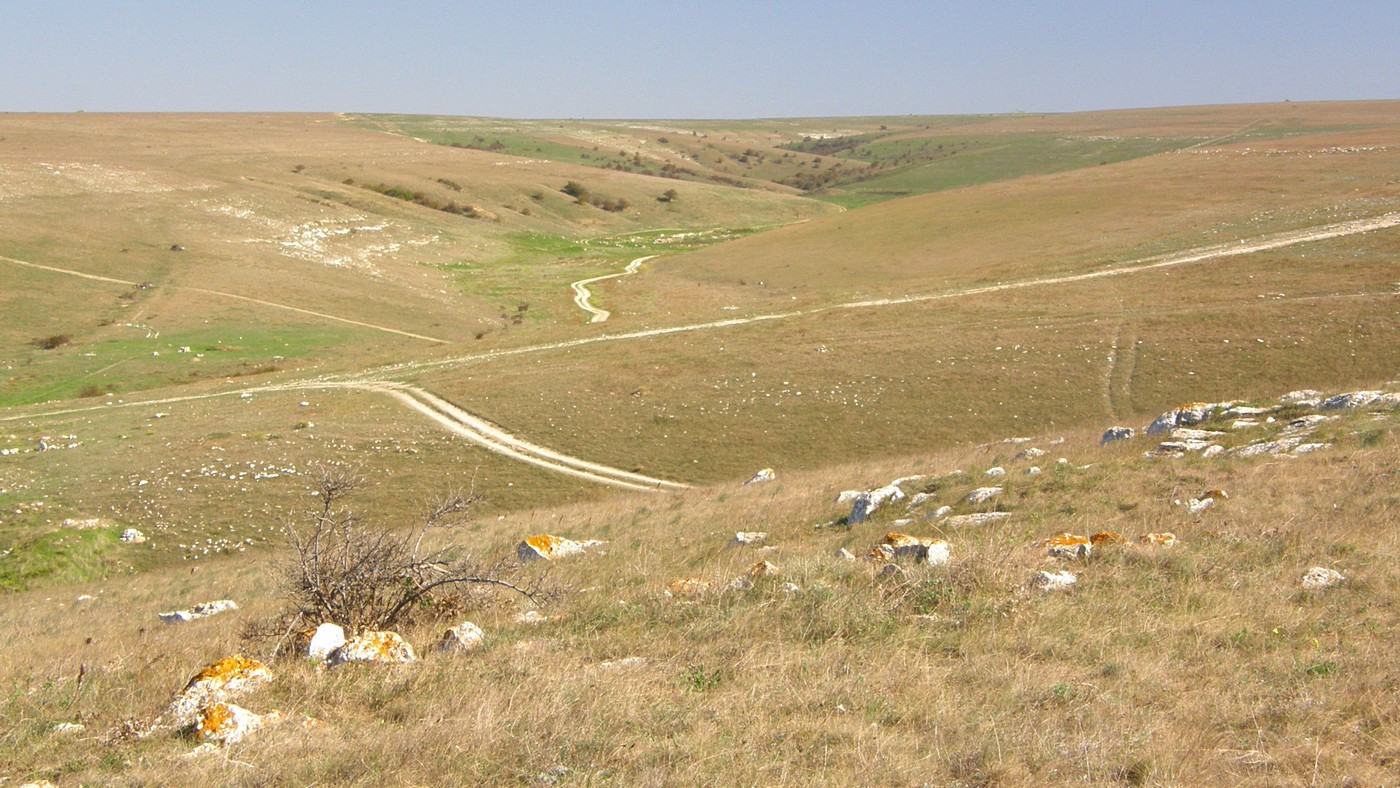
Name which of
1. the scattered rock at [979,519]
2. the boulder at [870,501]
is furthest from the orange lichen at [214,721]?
the boulder at [870,501]

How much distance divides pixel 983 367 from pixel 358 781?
30.1 m

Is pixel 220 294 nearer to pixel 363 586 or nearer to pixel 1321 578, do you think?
pixel 363 586

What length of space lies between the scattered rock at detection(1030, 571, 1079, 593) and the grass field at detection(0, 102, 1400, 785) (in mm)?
217

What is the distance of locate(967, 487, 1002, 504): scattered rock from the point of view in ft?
47.9

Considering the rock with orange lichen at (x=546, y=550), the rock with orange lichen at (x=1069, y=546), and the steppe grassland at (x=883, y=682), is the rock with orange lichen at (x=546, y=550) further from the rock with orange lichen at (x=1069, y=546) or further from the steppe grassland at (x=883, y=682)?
the rock with orange lichen at (x=1069, y=546)

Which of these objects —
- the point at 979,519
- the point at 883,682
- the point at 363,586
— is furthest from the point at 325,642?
the point at 979,519

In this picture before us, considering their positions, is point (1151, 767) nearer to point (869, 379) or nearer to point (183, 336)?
point (869, 379)

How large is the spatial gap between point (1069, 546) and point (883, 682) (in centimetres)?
417

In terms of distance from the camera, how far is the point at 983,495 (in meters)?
14.7

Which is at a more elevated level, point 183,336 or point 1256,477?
point 1256,477

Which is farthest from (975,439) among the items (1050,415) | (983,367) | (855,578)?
(855,578)

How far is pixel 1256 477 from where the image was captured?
→ 13078mm

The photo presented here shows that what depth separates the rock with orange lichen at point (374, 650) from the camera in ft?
25.3

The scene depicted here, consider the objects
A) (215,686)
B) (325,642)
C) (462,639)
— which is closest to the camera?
(215,686)
